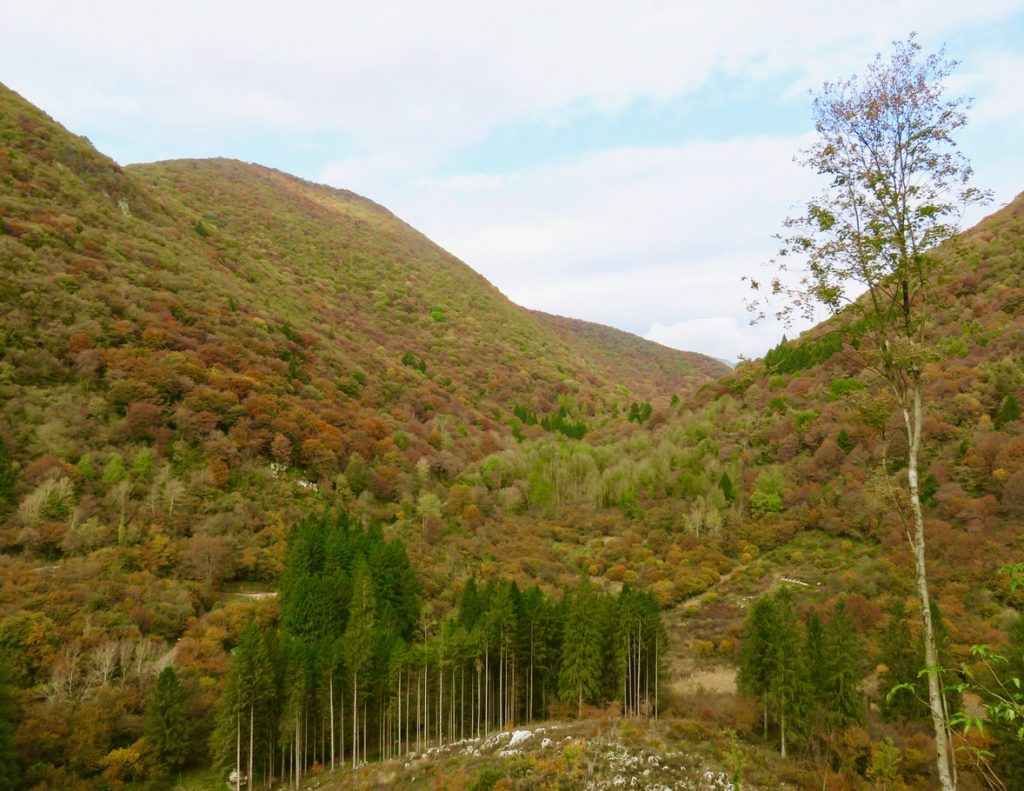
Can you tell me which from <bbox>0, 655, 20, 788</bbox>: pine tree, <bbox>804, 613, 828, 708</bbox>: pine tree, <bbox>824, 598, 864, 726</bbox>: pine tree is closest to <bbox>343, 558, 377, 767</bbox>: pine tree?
<bbox>0, 655, 20, 788</bbox>: pine tree

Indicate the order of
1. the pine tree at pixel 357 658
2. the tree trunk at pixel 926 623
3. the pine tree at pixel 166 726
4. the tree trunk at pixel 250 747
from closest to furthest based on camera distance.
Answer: the tree trunk at pixel 926 623, the pine tree at pixel 166 726, the tree trunk at pixel 250 747, the pine tree at pixel 357 658

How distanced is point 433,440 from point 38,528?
4520cm

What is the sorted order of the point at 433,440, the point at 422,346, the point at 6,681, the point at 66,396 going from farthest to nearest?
the point at 422,346
the point at 433,440
the point at 66,396
the point at 6,681

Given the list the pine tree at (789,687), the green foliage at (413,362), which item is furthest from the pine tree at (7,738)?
the green foliage at (413,362)

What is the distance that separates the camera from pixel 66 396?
43281 millimetres

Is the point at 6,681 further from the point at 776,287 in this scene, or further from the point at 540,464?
the point at 540,464

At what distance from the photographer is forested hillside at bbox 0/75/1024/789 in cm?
2722

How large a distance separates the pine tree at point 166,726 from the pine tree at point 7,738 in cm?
491

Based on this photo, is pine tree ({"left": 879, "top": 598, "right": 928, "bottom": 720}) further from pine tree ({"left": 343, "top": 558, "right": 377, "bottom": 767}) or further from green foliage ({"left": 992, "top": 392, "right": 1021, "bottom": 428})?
green foliage ({"left": 992, "top": 392, "right": 1021, "bottom": 428})

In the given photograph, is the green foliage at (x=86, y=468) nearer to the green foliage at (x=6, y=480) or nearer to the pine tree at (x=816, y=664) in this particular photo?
the green foliage at (x=6, y=480)

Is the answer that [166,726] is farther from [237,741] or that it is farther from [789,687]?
[789,687]

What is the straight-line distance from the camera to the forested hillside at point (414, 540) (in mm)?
27219

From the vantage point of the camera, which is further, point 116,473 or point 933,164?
point 116,473

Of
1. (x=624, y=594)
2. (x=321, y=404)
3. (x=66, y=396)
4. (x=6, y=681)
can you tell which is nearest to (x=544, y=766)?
(x=624, y=594)
